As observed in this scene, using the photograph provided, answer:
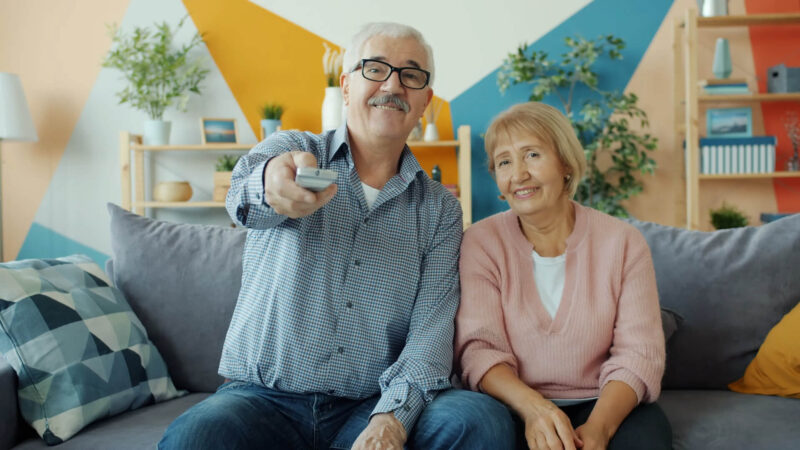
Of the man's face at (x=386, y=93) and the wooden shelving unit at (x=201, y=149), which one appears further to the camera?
the wooden shelving unit at (x=201, y=149)

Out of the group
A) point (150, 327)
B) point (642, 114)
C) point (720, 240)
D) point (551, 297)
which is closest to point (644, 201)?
point (642, 114)

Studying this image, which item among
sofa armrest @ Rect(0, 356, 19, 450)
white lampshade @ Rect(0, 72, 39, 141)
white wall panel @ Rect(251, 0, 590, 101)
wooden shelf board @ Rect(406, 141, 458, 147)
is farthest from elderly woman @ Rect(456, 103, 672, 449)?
white lampshade @ Rect(0, 72, 39, 141)

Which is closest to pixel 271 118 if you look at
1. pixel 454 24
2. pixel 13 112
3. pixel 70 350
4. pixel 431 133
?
pixel 431 133

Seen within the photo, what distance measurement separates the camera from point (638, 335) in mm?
1370

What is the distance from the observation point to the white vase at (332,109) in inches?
143

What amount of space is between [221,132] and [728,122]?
3049mm

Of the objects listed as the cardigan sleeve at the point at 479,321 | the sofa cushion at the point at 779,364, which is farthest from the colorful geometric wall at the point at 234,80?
the cardigan sleeve at the point at 479,321

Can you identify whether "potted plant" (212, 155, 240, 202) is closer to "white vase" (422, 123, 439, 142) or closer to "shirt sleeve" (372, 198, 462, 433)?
"white vase" (422, 123, 439, 142)

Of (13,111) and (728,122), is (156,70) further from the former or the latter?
(728,122)

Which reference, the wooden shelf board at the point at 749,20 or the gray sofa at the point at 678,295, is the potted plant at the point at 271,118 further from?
the wooden shelf board at the point at 749,20

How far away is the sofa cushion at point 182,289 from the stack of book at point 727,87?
2.96 meters

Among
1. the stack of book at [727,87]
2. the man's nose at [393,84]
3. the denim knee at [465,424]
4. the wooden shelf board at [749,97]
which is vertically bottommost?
the denim knee at [465,424]

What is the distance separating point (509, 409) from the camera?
1.34 metres

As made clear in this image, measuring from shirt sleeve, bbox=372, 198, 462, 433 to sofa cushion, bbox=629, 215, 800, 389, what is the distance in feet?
2.09
